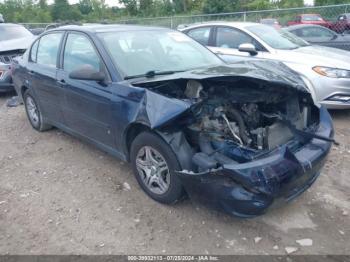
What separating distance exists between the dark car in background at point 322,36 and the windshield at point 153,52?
19.5 ft

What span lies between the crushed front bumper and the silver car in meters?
2.49

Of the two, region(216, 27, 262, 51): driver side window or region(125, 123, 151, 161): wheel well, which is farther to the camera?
region(216, 27, 262, 51): driver side window

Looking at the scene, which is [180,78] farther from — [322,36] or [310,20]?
[310,20]

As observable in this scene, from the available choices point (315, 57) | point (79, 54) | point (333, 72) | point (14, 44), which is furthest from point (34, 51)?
point (333, 72)

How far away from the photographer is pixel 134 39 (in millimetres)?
4070

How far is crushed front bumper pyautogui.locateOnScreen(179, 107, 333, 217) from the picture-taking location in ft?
8.59

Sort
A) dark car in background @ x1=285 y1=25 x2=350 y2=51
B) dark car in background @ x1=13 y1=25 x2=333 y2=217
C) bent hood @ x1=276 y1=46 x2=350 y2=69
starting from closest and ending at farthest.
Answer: dark car in background @ x1=13 y1=25 x2=333 y2=217, bent hood @ x1=276 y1=46 x2=350 y2=69, dark car in background @ x1=285 y1=25 x2=350 y2=51

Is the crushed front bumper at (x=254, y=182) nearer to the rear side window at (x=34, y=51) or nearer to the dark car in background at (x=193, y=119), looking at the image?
the dark car in background at (x=193, y=119)

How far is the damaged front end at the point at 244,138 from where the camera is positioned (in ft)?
8.82

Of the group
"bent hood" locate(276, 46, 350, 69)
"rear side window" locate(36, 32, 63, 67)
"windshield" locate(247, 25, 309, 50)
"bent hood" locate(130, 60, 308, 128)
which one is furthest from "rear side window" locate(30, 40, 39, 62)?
"bent hood" locate(276, 46, 350, 69)

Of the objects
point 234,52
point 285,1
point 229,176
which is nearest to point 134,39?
point 229,176

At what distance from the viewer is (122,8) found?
4819 cm

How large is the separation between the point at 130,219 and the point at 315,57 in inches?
165

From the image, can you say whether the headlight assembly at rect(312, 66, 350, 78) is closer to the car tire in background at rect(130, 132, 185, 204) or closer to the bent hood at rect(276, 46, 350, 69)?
the bent hood at rect(276, 46, 350, 69)
